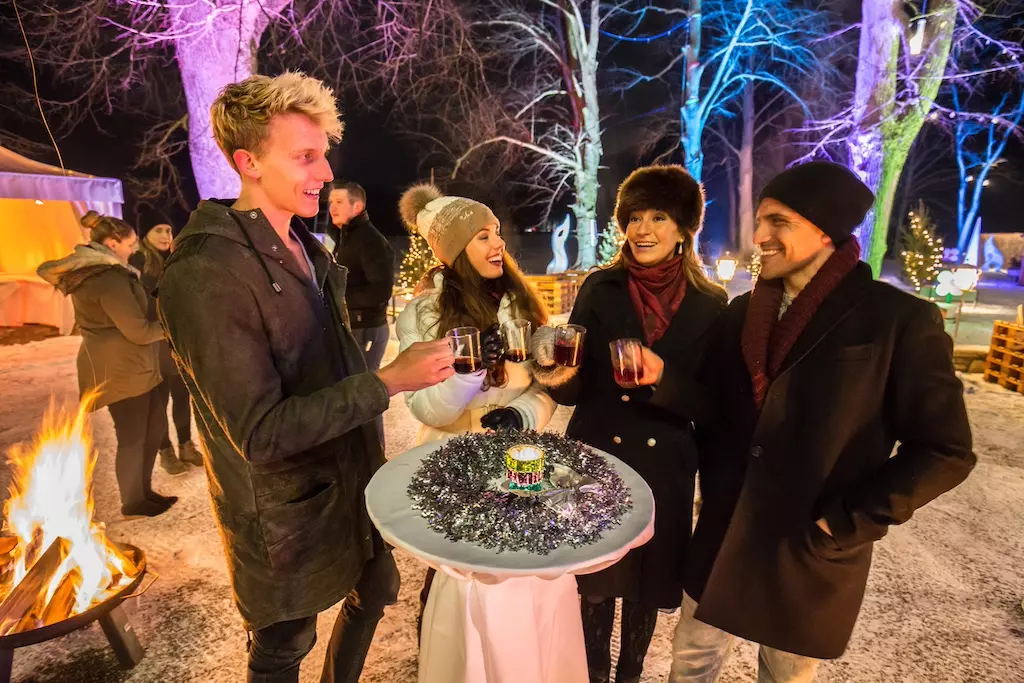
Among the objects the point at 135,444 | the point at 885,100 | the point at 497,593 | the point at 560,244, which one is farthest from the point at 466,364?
the point at 560,244

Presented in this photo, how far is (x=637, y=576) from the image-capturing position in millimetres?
2303

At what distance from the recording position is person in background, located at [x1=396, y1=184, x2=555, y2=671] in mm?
2479

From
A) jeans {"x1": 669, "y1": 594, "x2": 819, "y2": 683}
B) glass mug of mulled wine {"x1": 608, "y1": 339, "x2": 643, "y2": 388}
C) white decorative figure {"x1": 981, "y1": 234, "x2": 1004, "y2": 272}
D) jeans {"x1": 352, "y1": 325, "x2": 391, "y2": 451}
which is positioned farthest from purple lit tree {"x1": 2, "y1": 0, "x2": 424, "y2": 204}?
white decorative figure {"x1": 981, "y1": 234, "x2": 1004, "y2": 272}

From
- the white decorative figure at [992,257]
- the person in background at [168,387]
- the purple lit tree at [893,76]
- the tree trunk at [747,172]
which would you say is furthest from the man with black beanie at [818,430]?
the white decorative figure at [992,257]

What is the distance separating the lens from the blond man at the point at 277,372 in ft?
5.11

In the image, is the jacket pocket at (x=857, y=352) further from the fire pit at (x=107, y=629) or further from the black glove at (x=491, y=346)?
the fire pit at (x=107, y=629)

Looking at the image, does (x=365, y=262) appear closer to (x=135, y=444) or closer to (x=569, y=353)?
(x=135, y=444)

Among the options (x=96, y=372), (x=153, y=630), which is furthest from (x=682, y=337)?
(x=96, y=372)

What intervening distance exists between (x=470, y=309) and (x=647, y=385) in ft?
2.94

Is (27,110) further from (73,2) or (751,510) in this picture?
(751,510)

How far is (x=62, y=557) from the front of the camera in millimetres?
2594

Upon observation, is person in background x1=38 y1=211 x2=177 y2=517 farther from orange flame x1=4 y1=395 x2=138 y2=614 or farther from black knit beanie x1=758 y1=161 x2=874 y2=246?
black knit beanie x1=758 y1=161 x2=874 y2=246

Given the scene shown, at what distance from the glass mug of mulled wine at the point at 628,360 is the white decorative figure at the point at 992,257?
33.1 metres

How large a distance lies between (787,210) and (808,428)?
752 millimetres
